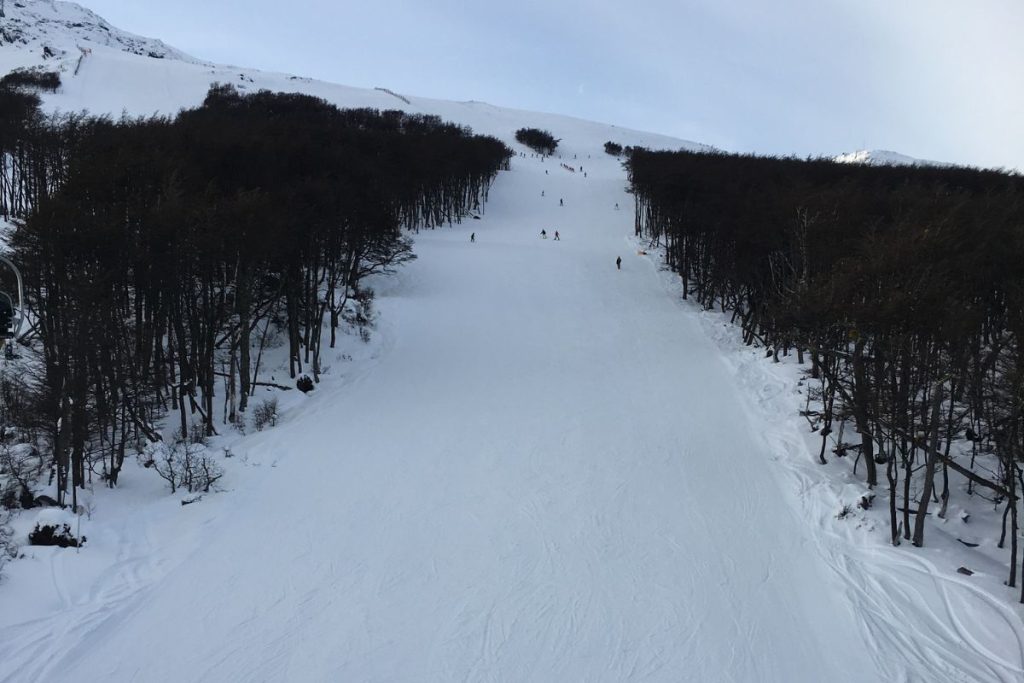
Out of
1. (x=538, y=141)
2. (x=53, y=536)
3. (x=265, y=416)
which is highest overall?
(x=538, y=141)

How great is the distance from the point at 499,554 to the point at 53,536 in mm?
9765

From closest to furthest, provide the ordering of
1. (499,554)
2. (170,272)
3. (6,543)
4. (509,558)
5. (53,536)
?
(6,543) → (53,536) → (509,558) → (499,554) → (170,272)

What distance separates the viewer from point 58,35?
475 feet

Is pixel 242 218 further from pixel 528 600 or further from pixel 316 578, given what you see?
pixel 528 600

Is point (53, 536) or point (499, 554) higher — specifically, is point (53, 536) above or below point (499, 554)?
above

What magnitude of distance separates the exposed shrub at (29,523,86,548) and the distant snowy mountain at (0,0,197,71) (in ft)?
381

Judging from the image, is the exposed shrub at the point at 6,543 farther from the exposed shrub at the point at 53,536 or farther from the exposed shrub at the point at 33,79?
the exposed shrub at the point at 33,79

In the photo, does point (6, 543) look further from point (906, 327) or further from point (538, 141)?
point (538, 141)

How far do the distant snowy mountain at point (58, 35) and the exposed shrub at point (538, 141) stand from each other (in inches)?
3164

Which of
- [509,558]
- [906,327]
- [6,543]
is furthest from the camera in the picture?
[509,558]

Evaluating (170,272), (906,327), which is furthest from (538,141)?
(906,327)

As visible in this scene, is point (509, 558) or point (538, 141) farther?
point (538, 141)

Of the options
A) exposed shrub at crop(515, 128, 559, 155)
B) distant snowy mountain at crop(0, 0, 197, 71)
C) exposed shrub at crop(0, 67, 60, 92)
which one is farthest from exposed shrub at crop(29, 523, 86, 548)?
A: distant snowy mountain at crop(0, 0, 197, 71)

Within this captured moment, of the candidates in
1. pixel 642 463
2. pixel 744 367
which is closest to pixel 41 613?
pixel 642 463
